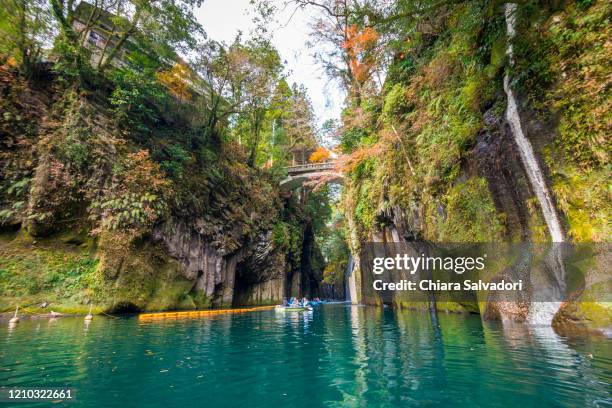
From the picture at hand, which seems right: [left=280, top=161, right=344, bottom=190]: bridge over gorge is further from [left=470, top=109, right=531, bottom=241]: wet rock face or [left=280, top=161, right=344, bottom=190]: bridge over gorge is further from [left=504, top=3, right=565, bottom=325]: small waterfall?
[left=504, top=3, right=565, bottom=325]: small waterfall

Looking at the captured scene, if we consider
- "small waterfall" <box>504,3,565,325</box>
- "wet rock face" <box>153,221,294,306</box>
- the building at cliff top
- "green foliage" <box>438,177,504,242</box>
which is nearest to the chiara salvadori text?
"small waterfall" <box>504,3,565,325</box>

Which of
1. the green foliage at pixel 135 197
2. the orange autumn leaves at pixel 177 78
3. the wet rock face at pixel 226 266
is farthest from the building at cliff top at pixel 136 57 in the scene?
the wet rock face at pixel 226 266

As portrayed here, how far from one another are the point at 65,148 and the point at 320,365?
14641 mm


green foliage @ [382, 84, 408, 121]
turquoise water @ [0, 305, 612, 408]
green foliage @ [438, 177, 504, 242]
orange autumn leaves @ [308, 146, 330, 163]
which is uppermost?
orange autumn leaves @ [308, 146, 330, 163]

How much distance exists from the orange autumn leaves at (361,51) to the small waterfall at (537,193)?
867cm

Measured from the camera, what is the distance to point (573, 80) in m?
6.78

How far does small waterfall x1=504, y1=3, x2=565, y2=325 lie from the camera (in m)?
6.99

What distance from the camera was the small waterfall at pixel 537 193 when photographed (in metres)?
6.99

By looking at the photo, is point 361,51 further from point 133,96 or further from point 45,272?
point 45,272

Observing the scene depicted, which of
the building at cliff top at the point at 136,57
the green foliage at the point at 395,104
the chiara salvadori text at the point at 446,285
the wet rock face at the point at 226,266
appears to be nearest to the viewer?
the chiara salvadori text at the point at 446,285

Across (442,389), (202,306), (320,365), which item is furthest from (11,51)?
(442,389)

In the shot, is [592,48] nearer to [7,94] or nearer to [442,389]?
[442,389]

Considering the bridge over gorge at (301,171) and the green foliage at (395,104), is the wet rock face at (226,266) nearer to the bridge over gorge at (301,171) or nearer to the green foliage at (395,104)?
the bridge over gorge at (301,171)

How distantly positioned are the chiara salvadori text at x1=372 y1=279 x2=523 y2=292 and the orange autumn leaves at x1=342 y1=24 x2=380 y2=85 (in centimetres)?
1253
